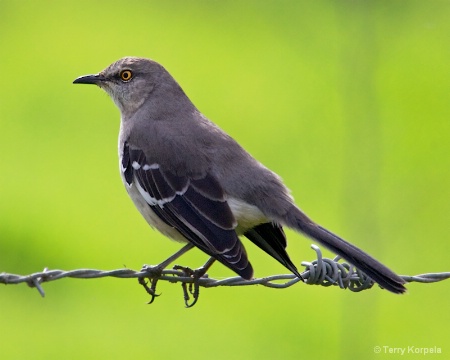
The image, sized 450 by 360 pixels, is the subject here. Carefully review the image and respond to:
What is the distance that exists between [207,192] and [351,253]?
1047mm

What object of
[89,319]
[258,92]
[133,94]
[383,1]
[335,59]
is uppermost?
[383,1]

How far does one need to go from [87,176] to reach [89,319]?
136 inches

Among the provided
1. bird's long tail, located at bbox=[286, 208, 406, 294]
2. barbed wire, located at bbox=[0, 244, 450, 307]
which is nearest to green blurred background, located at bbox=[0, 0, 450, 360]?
bird's long tail, located at bbox=[286, 208, 406, 294]

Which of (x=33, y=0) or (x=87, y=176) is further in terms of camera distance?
(x=33, y=0)

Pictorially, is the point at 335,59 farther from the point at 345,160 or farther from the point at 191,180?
the point at 191,180

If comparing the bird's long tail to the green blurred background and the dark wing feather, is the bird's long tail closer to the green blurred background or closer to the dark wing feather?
the dark wing feather

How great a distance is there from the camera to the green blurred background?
10.2 metres

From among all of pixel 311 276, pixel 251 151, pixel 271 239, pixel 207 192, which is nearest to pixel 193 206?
pixel 207 192

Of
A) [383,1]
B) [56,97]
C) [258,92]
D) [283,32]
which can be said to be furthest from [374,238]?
[383,1]

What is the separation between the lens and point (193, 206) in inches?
239

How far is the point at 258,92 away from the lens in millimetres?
16125

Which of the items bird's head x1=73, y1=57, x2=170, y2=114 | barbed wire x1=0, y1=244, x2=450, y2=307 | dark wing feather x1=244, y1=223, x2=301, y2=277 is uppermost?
bird's head x1=73, y1=57, x2=170, y2=114

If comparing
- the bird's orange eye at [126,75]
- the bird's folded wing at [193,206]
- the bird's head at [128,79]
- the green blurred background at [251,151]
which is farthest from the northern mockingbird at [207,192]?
the green blurred background at [251,151]

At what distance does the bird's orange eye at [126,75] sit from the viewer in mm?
7266
